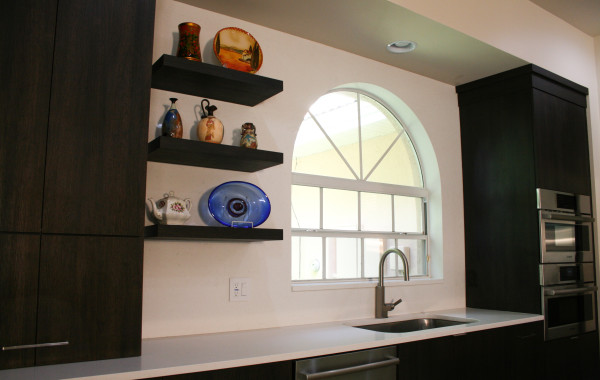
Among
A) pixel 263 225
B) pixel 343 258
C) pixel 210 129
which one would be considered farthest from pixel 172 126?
pixel 343 258

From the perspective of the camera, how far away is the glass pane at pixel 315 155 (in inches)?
115

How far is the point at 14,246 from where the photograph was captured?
1.60 metres

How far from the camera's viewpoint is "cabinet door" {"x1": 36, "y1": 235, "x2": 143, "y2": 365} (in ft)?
5.40

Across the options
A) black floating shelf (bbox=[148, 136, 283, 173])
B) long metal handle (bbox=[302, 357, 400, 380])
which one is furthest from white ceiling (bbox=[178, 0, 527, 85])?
long metal handle (bbox=[302, 357, 400, 380])

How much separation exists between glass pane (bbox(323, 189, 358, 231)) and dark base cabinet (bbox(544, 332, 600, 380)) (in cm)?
140

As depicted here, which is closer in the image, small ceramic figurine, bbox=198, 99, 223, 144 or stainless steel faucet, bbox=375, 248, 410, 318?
small ceramic figurine, bbox=198, 99, 223, 144

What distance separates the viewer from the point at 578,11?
11.5ft

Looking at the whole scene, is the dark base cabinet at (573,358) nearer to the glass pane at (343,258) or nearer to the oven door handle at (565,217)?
the oven door handle at (565,217)

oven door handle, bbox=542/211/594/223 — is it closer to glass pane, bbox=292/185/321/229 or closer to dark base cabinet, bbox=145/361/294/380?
glass pane, bbox=292/185/321/229

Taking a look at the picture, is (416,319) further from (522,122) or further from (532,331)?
(522,122)

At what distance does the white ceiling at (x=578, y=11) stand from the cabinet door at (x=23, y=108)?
3057 millimetres

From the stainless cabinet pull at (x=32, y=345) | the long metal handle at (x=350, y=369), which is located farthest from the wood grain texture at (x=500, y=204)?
the stainless cabinet pull at (x=32, y=345)

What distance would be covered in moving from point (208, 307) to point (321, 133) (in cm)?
126

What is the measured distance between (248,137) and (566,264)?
2288mm
